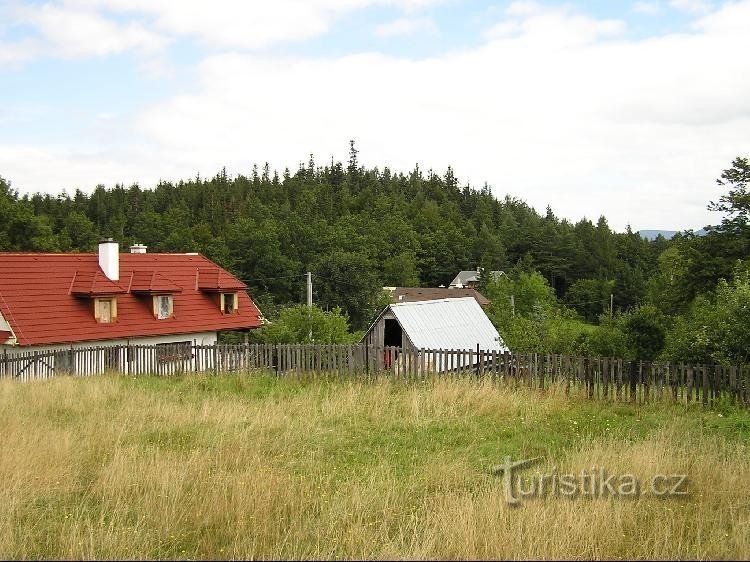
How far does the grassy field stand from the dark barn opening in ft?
45.2

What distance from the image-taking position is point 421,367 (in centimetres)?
1606

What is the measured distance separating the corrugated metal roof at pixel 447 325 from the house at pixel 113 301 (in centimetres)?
911

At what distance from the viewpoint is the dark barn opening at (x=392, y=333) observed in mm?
26016

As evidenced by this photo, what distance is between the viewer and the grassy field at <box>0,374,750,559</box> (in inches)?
201

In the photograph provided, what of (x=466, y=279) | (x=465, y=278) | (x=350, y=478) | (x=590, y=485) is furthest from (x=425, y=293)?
(x=590, y=485)

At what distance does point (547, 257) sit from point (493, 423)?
284 feet

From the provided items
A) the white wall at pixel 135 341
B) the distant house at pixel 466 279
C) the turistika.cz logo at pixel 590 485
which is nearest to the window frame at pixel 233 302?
the white wall at pixel 135 341

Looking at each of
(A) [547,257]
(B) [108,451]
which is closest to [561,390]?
(B) [108,451]

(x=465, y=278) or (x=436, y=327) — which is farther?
(x=465, y=278)

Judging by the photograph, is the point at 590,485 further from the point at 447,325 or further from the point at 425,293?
the point at 425,293

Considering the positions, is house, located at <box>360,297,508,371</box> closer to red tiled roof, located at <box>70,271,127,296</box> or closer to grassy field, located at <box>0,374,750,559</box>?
red tiled roof, located at <box>70,271,127,296</box>

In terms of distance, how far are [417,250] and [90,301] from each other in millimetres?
69839

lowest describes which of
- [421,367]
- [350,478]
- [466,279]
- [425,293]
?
[350,478]

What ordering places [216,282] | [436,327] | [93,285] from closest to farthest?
[436,327]
[93,285]
[216,282]
